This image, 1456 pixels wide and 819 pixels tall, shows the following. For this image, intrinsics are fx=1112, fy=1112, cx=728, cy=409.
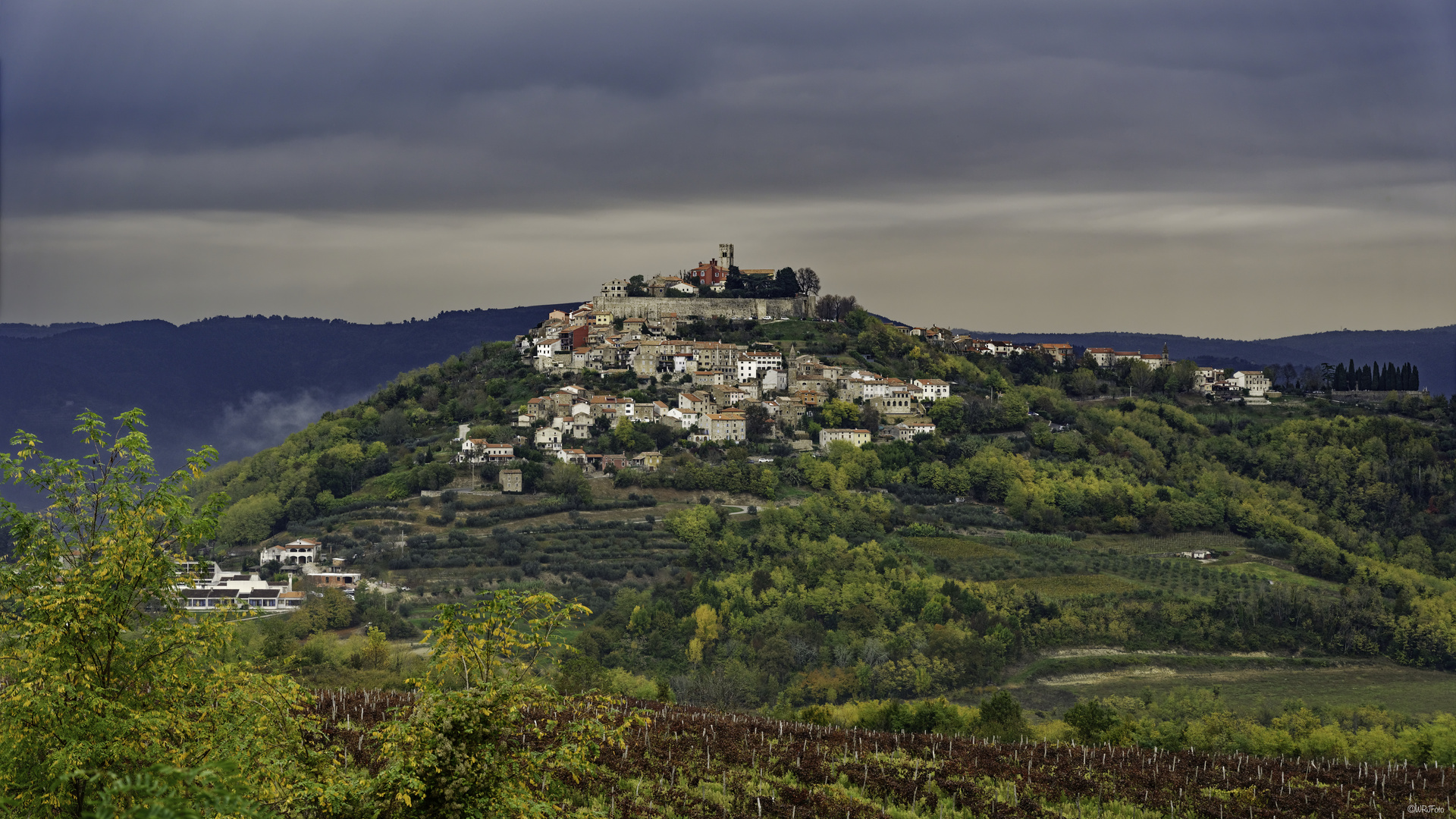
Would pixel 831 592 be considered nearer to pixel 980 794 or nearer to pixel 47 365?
pixel 980 794

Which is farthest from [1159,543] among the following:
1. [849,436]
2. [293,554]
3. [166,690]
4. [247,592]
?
[166,690]

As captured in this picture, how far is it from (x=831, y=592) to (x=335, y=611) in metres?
21.2

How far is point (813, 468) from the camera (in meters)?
64.5

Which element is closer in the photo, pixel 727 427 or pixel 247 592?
pixel 247 592

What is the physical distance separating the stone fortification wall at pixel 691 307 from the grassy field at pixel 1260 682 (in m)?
49.7

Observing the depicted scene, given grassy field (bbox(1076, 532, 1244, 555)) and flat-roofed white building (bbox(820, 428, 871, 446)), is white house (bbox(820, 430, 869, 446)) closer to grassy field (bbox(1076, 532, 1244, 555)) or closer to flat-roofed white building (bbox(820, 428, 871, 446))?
flat-roofed white building (bbox(820, 428, 871, 446))

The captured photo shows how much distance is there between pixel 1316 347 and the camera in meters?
168

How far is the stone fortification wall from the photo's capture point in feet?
291

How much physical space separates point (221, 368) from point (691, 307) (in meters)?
102

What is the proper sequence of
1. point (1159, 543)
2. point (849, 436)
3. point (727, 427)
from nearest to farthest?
point (1159, 543) → point (849, 436) → point (727, 427)

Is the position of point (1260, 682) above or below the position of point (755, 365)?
below

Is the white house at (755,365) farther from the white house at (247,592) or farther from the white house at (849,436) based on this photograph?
the white house at (247,592)

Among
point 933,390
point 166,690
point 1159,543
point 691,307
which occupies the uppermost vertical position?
point 691,307

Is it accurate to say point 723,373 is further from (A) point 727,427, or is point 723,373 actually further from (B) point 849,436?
(B) point 849,436
